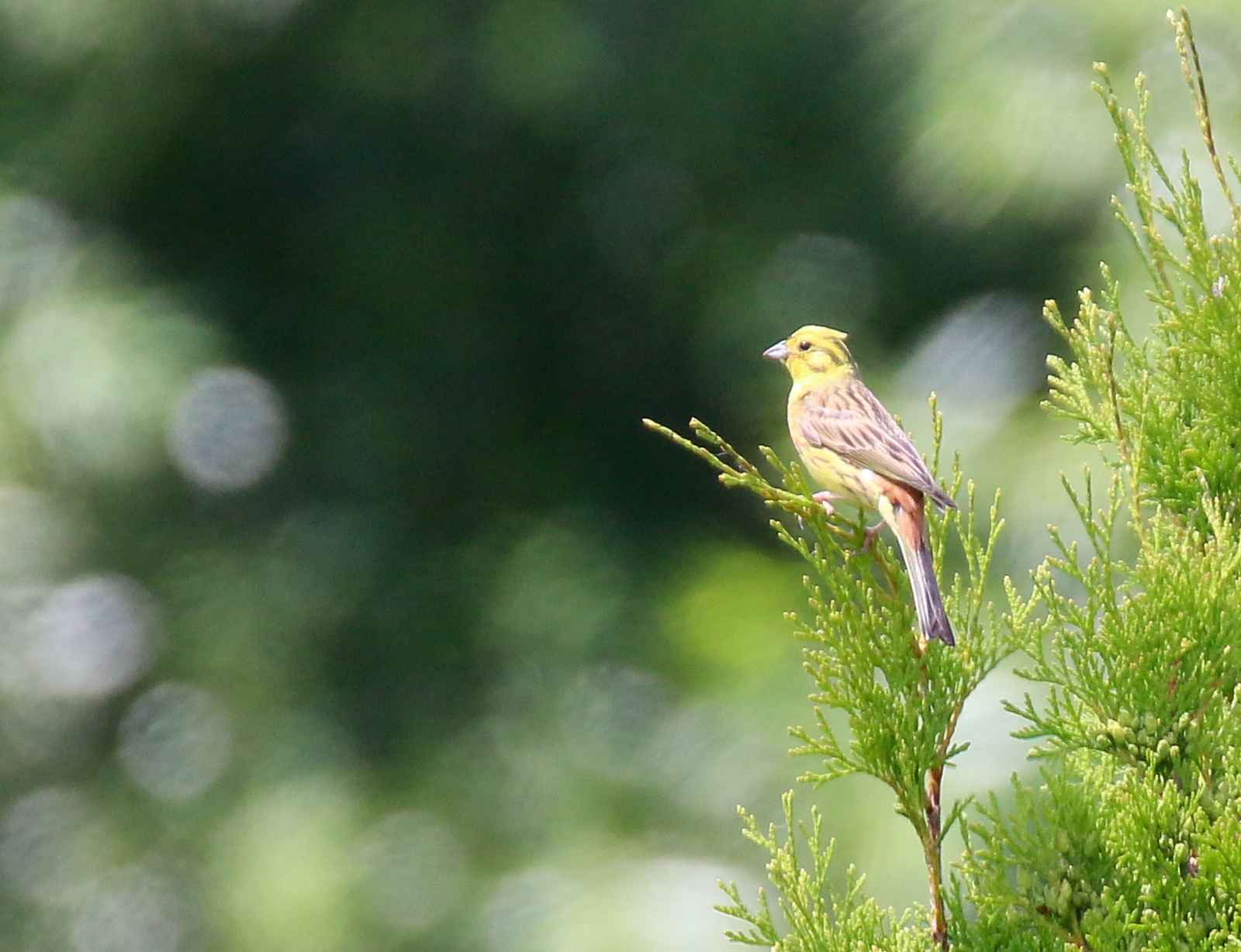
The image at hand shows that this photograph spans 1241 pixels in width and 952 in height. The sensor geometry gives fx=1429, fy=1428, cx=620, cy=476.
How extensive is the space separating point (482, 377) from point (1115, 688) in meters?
2.11

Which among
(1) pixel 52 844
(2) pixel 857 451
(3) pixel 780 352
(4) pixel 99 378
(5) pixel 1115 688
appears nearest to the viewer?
(5) pixel 1115 688

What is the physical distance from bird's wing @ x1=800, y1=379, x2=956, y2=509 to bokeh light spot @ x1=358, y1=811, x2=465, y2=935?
112cm

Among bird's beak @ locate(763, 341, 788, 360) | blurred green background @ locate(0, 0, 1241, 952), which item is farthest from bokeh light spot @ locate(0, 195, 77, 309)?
bird's beak @ locate(763, 341, 788, 360)

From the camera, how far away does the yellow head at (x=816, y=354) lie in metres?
2.01

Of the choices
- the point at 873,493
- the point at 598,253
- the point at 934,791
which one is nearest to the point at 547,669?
the point at 598,253

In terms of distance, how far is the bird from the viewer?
4.75 feet

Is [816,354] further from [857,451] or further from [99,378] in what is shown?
[99,378]

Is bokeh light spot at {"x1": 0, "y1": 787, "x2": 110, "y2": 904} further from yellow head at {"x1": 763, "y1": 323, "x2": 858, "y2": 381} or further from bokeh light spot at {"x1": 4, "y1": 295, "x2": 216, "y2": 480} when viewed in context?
yellow head at {"x1": 763, "y1": 323, "x2": 858, "y2": 381}

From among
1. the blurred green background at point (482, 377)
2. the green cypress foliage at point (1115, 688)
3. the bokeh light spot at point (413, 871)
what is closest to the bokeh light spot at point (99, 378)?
the blurred green background at point (482, 377)

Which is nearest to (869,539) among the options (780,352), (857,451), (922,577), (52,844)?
(922,577)

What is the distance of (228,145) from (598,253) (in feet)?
2.65

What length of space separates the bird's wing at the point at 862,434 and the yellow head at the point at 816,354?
8 cm

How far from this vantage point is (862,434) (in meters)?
1.66

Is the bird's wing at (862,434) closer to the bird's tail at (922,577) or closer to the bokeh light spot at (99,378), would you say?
the bird's tail at (922,577)
